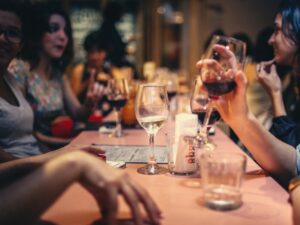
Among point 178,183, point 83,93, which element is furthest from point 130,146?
point 83,93

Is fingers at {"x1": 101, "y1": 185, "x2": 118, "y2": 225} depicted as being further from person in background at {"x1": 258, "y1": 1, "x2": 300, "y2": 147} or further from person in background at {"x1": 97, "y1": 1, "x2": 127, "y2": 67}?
person in background at {"x1": 97, "y1": 1, "x2": 127, "y2": 67}

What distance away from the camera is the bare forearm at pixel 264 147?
1317 mm

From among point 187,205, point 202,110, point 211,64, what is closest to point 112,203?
point 187,205

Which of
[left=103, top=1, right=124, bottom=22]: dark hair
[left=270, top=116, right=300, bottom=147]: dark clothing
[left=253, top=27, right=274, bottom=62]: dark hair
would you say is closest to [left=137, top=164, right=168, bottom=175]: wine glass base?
[left=270, top=116, right=300, bottom=147]: dark clothing

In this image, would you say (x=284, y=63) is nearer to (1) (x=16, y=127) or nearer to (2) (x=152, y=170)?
(2) (x=152, y=170)

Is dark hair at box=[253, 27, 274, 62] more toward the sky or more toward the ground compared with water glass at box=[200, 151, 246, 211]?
more toward the sky

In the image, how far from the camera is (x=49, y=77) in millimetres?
2811

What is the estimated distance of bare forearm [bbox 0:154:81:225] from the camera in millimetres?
765

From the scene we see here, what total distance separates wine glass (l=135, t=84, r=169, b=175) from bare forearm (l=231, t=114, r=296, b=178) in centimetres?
27

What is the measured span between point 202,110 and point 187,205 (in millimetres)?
627

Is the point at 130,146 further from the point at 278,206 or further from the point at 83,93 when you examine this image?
the point at 83,93

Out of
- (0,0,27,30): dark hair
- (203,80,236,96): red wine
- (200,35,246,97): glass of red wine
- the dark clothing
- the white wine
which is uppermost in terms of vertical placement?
(0,0,27,30): dark hair

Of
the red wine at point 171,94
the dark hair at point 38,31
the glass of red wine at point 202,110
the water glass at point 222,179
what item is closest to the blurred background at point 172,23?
the dark hair at point 38,31

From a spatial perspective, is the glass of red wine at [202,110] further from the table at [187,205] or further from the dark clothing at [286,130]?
the dark clothing at [286,130]
